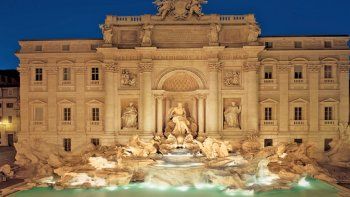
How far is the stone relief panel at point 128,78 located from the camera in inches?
1196

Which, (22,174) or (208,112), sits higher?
(208,112)

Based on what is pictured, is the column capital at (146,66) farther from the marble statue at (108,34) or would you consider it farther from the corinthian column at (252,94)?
the corinthian column at (252,94)

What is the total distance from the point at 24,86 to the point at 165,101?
12568mm

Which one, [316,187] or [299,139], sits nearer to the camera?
[316,187]

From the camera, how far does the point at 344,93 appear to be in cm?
3030

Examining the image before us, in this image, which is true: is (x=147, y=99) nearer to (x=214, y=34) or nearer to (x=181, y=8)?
(x=214, y=34)

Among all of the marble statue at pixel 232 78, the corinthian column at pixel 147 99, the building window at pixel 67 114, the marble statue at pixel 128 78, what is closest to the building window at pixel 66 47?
the building window at pixel 67 114

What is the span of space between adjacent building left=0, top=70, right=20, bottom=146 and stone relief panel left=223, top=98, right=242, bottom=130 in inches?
1001

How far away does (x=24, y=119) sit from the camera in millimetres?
31172

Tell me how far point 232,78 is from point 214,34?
13.3 ft

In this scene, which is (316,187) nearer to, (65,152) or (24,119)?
(65,152)

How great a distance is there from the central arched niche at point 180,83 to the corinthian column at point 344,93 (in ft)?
40.6

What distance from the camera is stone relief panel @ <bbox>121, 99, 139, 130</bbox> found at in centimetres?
3033

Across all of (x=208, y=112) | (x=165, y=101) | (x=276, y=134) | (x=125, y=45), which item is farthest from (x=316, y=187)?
(x=125, y=45)
